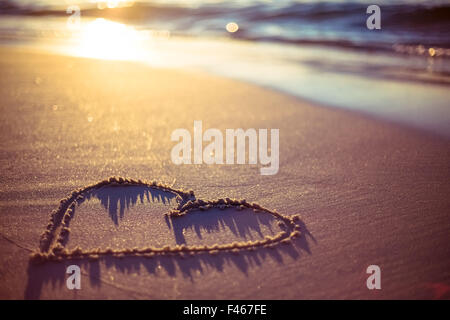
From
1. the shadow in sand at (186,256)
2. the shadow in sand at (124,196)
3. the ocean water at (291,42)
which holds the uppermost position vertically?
the ocean water at (291,42)

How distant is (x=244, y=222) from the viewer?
2.75 m

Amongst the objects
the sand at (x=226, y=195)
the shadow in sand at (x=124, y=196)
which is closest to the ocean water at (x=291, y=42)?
the sand at (x=226, y=195)

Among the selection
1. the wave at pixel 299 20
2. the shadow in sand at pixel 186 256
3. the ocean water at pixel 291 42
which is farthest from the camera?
the wave at pixel 299 20

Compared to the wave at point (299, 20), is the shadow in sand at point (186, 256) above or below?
below

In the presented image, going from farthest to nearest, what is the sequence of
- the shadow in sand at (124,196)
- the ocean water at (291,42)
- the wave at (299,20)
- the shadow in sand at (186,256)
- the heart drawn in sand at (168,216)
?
the wave at (299,20)
the ocean water at (291,42)
the shadow in sand at (124,196)
the heart drawn in sand at (168,216)
the shadow in sand at (186,256)

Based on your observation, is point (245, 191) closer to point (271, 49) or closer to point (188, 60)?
point (188, 60)

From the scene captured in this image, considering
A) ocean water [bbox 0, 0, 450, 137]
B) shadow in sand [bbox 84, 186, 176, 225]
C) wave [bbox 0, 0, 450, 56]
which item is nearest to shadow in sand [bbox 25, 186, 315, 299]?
shadow in sand [bbox 84, 186, 176, 225]

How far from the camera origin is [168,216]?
9.19 ft

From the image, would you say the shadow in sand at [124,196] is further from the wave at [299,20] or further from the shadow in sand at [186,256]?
the wave at [299,20]

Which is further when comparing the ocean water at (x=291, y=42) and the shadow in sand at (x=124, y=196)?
the ocean water at (x=291, y=42)

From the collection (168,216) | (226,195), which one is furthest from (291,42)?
(168,216)

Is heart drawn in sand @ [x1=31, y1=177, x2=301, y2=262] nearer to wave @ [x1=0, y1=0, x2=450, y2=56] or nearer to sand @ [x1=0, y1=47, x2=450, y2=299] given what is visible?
sand @ [x1=0, y1=47, x2=450, y2=299]

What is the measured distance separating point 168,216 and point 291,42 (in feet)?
26.3

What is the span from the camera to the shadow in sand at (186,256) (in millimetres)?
2260
